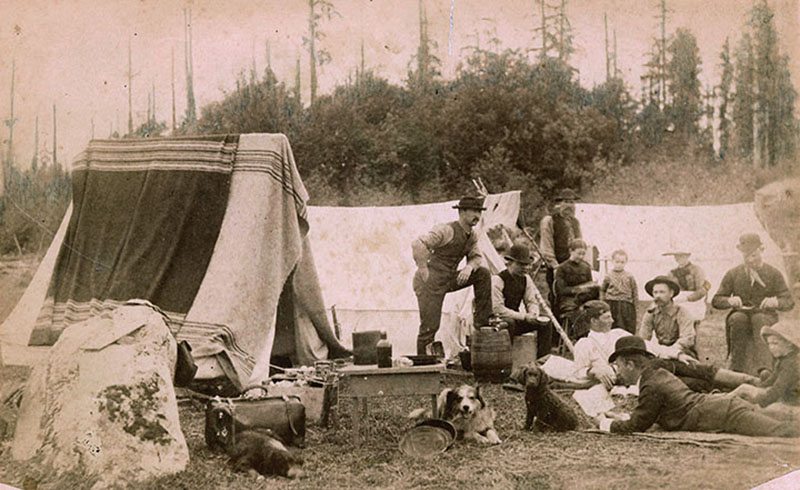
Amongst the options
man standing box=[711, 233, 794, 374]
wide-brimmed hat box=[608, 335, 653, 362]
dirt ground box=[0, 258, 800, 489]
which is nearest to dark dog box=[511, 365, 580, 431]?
dirt ground box=[0, 258, 800, 489]

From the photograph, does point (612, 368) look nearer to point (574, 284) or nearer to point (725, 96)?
point (574, 284)

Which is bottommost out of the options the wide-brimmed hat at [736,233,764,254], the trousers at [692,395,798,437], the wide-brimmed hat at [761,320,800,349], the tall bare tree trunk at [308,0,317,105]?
the trousers at [692,395,798,437]

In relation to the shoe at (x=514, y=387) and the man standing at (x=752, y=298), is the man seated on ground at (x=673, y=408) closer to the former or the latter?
the man standing at (x=752, y=298)

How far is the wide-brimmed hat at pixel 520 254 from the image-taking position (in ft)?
21.3

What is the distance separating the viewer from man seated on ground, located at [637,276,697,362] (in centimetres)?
627

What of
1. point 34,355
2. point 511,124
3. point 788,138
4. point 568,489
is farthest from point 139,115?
point 788,138

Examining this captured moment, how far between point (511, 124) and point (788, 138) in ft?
6.31

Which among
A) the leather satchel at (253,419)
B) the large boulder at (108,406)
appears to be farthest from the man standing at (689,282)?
the large boulder at (108,406)

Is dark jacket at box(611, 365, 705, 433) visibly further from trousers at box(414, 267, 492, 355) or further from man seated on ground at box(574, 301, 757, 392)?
trousers at box(414, 267, 492, 355)

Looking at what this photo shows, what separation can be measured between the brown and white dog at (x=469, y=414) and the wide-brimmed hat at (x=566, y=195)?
1.47m

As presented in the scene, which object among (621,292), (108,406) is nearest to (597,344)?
(621,292)

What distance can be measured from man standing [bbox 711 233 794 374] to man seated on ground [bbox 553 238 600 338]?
2.79 feet

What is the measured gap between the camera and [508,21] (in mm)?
6289

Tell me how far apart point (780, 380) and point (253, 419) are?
352cm
